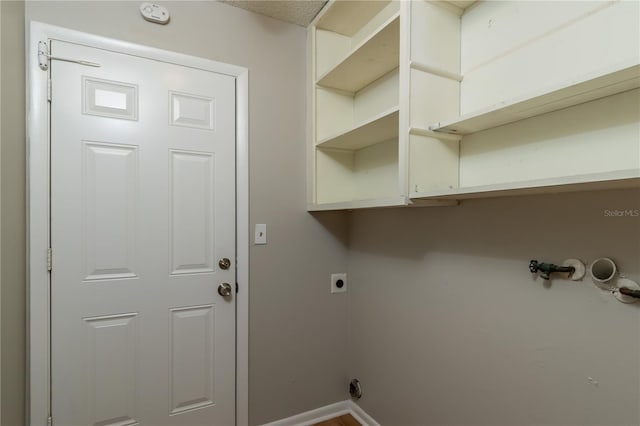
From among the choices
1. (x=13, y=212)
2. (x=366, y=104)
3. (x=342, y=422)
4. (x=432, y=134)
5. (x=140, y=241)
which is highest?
(x=366, y=104)

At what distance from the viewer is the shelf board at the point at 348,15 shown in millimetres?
1687

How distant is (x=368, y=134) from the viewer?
1633 mm

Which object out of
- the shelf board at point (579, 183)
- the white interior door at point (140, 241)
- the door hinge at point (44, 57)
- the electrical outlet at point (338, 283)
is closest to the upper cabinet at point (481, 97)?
the shelf board at point (579, 183)

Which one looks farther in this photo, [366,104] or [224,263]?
[366,104]

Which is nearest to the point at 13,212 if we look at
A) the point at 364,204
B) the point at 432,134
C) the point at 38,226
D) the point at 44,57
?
the point at 38,226

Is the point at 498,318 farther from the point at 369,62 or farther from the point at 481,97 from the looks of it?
the point at 369,62

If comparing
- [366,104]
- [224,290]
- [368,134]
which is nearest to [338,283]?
[224,290]

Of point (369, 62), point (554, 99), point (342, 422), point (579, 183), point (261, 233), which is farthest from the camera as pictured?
point (342, 422)

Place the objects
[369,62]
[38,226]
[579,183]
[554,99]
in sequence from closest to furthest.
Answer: [579,183], [554,99], [38,226], [369,62]

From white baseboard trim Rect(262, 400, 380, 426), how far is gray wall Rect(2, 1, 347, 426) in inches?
1.5

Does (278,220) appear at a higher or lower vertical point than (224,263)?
higher

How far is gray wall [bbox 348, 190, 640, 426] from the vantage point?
0.94m

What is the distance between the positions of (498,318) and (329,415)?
1338 mm

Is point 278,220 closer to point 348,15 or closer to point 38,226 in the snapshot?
point 38,226
